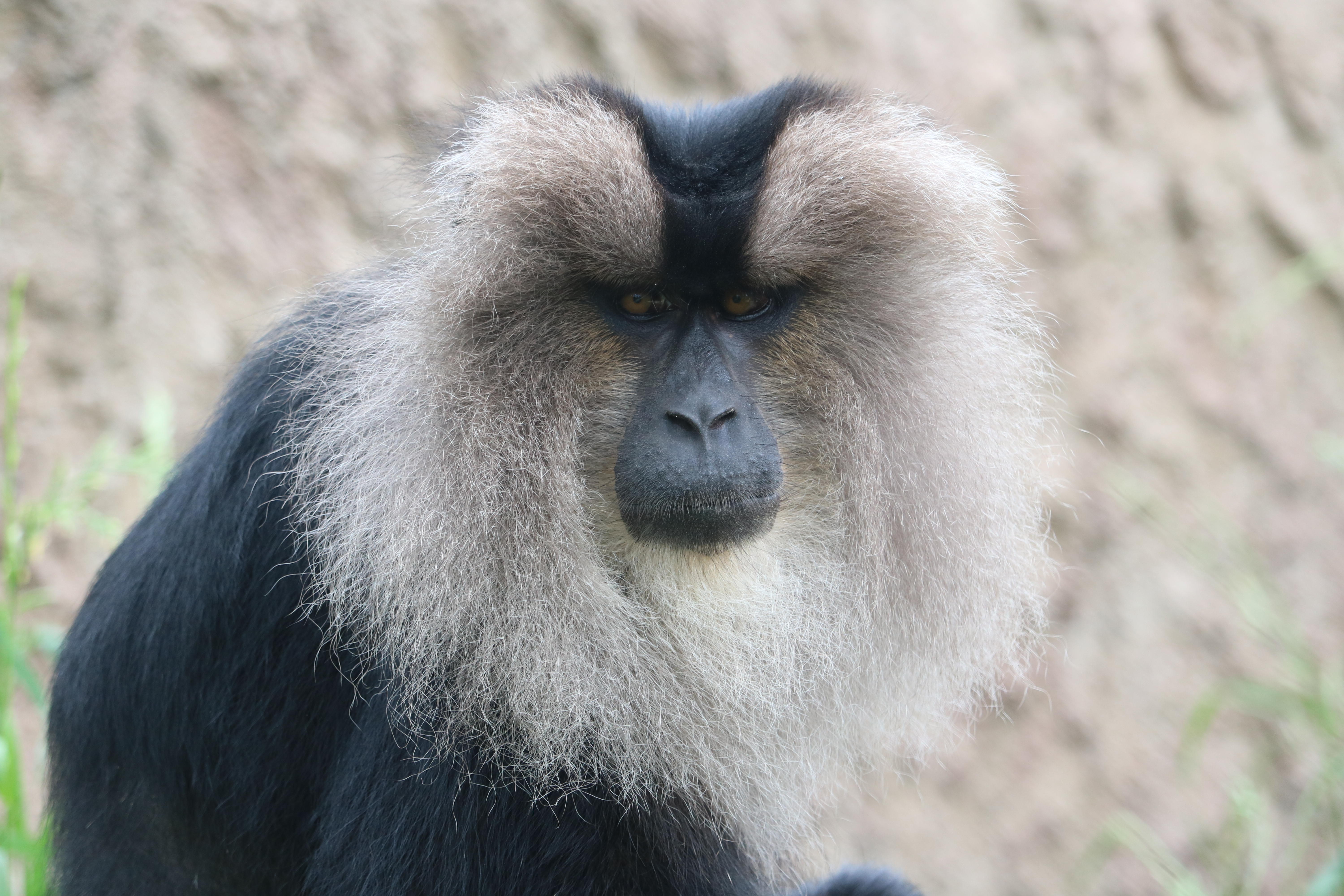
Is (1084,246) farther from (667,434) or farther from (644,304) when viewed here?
(667,434)

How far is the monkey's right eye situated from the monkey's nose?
0.23 m

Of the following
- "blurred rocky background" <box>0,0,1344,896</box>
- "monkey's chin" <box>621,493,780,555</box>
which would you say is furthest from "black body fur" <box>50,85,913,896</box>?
"blurred rocky background" <box>0,0,1344,896</box>

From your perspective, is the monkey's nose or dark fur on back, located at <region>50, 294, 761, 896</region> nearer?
the monkey's nose

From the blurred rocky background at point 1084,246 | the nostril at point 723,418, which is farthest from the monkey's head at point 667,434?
the blurred rocky background at point 1084,246

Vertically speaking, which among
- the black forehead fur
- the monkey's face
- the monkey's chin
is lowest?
the monkey's chin

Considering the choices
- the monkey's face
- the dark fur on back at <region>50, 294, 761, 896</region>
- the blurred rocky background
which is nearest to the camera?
the monkey's face

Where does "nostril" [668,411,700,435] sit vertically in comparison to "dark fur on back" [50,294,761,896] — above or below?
above

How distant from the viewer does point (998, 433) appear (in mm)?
2379

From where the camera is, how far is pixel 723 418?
204 centimetres

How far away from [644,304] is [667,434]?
267mm

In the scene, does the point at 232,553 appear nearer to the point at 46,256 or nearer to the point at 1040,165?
the point at 46,256

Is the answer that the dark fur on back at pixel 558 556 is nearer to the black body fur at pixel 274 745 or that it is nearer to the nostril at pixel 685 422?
the black body fur at pixel 274 745

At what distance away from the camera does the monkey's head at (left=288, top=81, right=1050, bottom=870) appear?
6.76 feet

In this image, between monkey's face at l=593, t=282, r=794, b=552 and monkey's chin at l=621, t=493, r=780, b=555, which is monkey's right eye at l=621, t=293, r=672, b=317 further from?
monkey's chin at l=621, t=493, r=780, b=555
